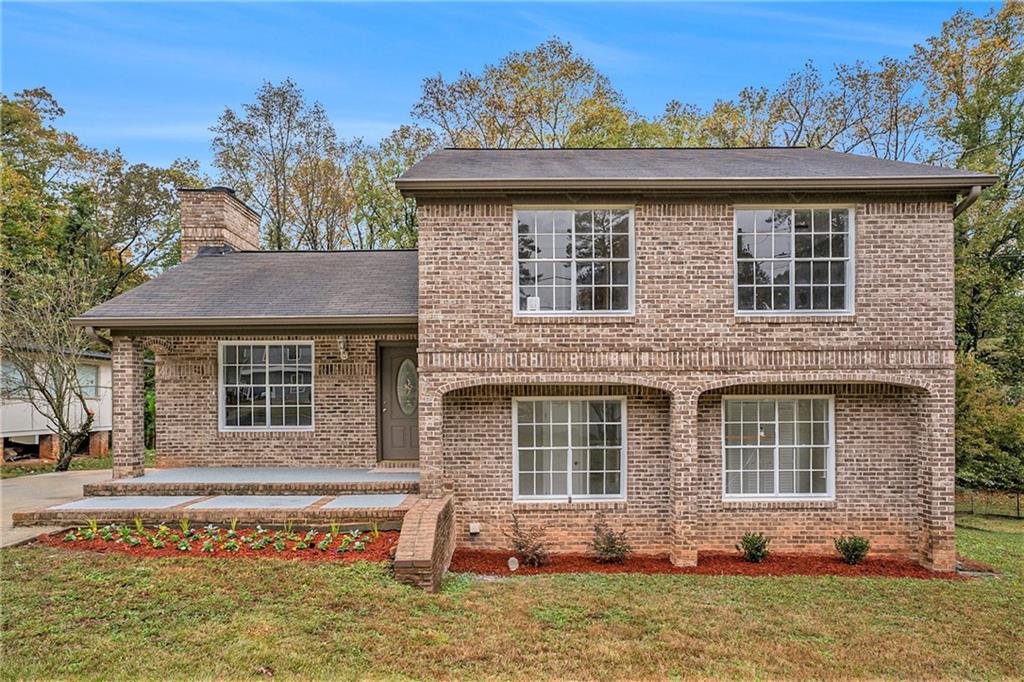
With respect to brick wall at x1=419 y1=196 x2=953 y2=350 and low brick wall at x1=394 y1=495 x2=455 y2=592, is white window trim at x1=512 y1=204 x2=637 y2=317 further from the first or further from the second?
low brick wall at x1=394 y1=495 x2=455 y2=592

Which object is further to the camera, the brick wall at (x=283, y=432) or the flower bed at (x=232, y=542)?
the brick wall at (x=283, y=432)

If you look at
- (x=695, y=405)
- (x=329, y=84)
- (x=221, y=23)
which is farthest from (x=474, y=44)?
(x=695, y=405)

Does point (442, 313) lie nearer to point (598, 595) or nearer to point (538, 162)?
point (538, 162)

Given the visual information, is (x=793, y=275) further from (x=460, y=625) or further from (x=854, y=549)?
(x=460, y=625)

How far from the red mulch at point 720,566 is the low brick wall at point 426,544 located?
1.71 feet

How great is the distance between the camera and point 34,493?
35.7 ft

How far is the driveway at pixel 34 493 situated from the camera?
768 cm

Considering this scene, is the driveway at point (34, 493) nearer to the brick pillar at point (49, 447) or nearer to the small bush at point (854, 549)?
the brick pillar at point (49, 447)

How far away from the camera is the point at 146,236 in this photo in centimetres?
2505

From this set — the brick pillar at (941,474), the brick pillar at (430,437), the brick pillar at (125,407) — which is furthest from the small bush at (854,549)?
the brick pillar at (125,407)

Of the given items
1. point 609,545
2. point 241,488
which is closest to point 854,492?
point 609,545

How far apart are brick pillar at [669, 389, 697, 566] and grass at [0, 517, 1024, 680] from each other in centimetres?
98

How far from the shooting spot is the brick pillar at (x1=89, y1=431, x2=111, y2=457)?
778 inches

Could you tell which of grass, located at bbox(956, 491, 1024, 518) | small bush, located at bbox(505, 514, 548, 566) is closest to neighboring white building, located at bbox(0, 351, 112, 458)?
small bush, located at bbox(505, 514, 548, 566)
